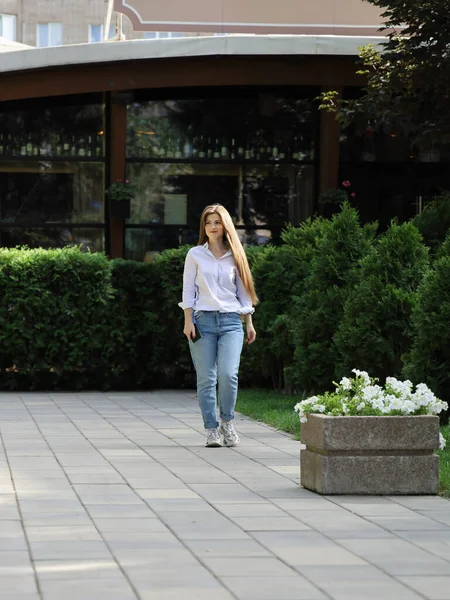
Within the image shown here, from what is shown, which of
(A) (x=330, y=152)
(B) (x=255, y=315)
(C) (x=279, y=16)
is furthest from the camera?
(A) (x=330, y=152)

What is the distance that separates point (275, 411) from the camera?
1347 cm

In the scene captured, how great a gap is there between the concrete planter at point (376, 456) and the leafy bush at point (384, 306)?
4.09 meters

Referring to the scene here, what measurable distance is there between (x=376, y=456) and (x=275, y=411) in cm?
524

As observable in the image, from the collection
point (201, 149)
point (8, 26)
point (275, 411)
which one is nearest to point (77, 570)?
point (275, 411)

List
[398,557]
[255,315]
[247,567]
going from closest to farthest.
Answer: [247,567] < [398,557] < [255,315]

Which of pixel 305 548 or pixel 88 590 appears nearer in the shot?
pixel 88 590

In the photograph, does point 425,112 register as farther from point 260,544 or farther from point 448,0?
point 260,544

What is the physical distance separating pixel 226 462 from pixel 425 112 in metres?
7.88

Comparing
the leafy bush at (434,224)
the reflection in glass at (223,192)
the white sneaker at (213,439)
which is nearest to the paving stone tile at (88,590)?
the white sneaker at (213,439)

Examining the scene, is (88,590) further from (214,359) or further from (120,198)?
(120,198)

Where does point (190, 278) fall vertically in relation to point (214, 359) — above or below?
above

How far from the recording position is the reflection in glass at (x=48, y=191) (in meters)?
21.4

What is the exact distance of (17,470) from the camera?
9.26 m

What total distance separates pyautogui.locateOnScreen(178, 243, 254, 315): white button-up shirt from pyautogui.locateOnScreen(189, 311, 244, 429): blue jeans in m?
0.08
